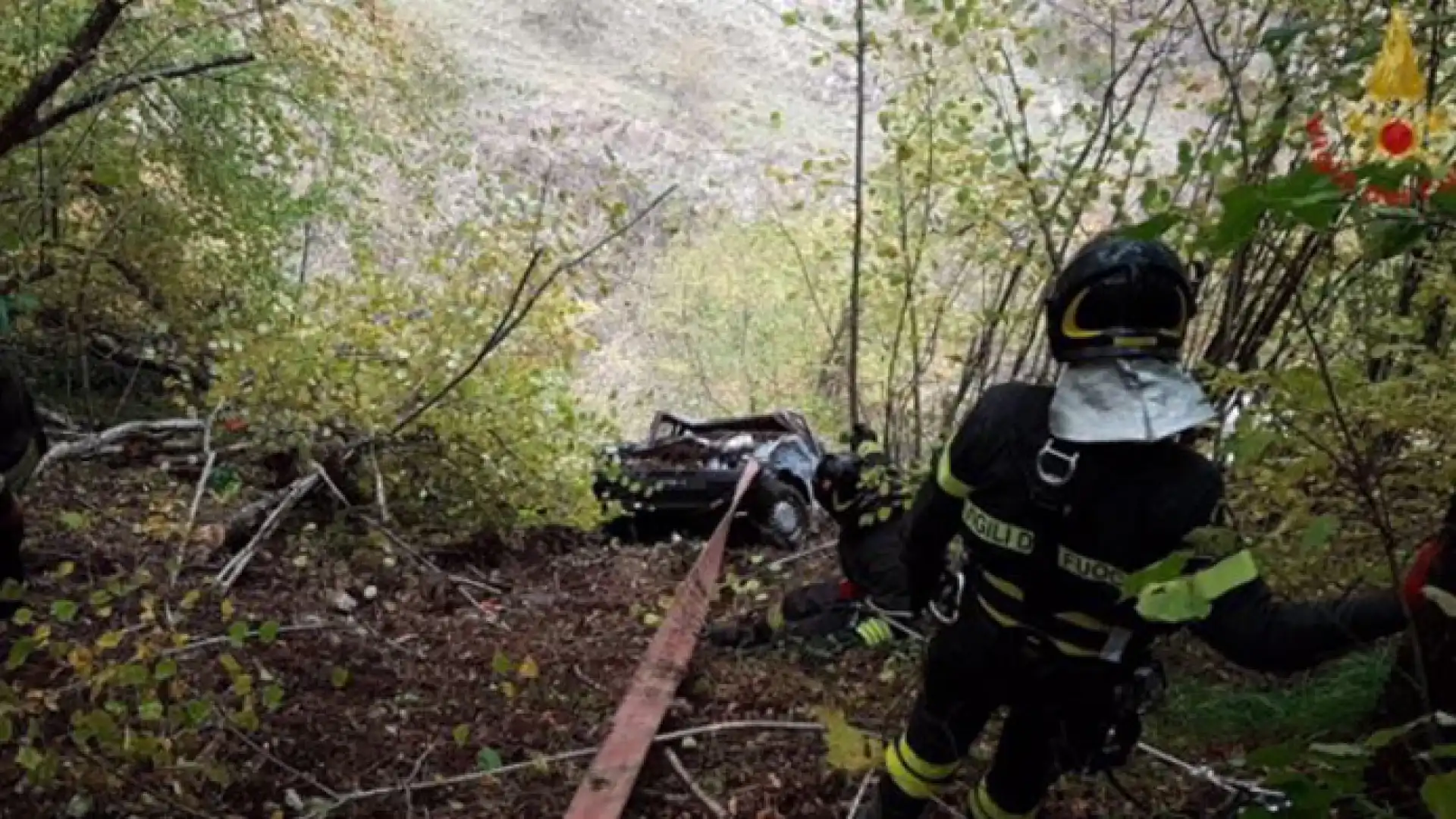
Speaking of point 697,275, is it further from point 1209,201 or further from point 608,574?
point 1209,201

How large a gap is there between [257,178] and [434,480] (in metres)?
2.37

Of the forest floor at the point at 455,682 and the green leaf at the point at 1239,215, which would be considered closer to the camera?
the green leaf at the point at 1239,215

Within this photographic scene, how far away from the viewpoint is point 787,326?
20406 millimetres

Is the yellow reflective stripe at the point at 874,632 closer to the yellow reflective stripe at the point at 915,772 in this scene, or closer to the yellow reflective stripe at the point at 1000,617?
the yellow reflective stripe at the point at 915,772

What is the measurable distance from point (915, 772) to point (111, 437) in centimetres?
462

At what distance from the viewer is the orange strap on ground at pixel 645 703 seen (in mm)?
3152

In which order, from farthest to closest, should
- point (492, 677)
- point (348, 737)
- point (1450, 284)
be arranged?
point (492, 677) < point (348, 737) < point (1450, 284)

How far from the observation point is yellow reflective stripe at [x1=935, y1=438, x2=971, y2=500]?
2713 millimetres

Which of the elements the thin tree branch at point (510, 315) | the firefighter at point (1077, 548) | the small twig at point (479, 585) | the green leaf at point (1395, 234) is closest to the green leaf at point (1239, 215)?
the green leaf at point (1395, 234)

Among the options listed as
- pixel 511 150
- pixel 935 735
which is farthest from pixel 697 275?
pixel 935 735

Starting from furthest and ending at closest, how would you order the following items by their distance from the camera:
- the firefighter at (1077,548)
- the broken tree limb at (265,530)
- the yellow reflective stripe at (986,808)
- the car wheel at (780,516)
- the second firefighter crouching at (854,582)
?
the car wheel at (780,516) → the broken tree limb at (265,530) → the second firefighter crouching at (854,582) → the yellow reflective stripe at (986,808) → the firefighter at (1077,548)

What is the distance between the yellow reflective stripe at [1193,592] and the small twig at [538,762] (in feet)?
7.24

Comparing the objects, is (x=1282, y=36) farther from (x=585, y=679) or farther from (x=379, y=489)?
(x=379, y=489)

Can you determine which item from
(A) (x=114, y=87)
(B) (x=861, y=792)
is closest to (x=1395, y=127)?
(B) (x=861, y=792)
